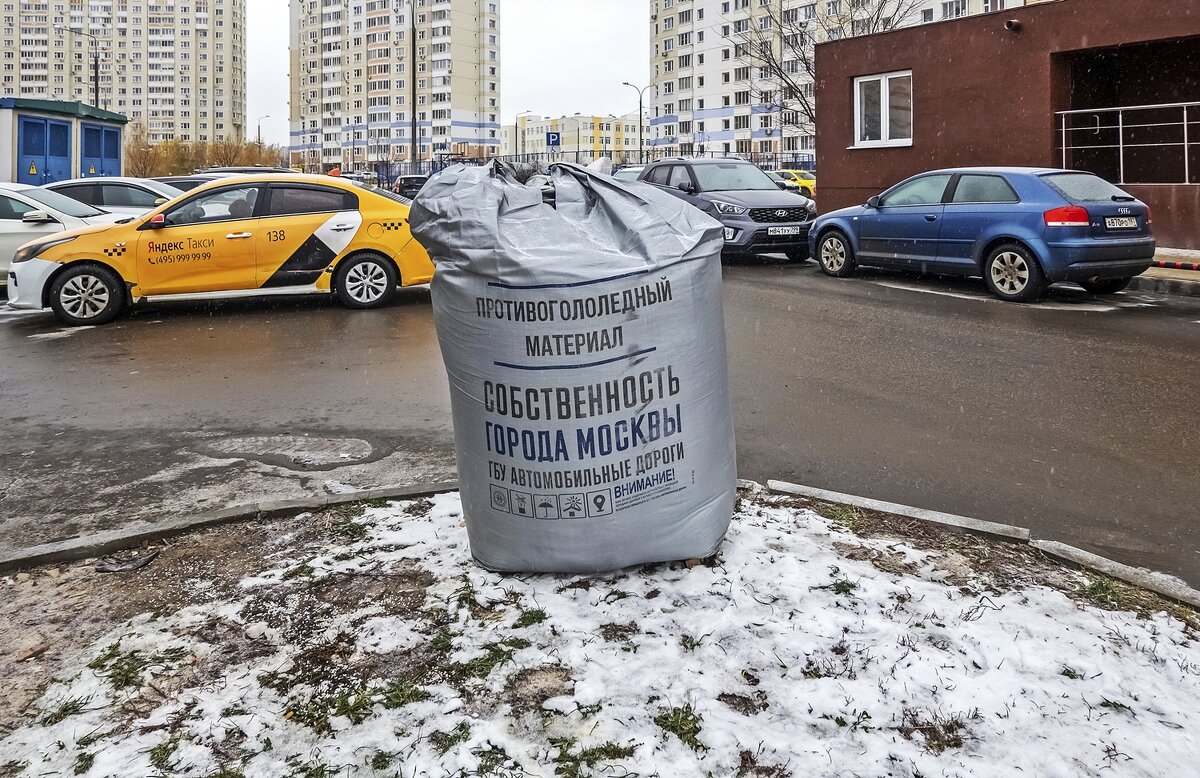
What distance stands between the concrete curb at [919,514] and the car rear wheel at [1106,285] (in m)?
9.48

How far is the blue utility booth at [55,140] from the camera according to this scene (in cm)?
2839

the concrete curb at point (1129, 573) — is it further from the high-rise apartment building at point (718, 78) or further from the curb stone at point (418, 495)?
the high-rise apartment building at point (718, 78)

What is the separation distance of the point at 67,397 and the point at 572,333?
5.75m

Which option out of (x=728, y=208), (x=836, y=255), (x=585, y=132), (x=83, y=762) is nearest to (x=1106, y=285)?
(x=836, y=255)

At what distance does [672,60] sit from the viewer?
11388 cm

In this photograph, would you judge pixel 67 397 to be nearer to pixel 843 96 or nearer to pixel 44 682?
pixel 44 682

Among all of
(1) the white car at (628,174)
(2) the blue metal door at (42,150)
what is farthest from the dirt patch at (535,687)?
(2) the blue metal door at (42,150)

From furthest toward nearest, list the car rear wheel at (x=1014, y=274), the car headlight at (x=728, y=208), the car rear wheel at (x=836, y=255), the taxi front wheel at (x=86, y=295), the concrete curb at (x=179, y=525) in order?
the car headlight at (x=728, y=208) → the car rear wheel at (x=836, y=255) → the car rear wheel at (x=1014, y=274) → the taxi front wheel at (x=86, y=295) → the concrete curb at (x=179, y=525)

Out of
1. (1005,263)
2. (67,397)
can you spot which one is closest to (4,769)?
(67,397)

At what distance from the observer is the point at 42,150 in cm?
2983

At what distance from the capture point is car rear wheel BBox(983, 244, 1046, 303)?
11633mm

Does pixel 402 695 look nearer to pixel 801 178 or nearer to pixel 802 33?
pixel 801 178

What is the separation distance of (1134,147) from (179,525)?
1919cm

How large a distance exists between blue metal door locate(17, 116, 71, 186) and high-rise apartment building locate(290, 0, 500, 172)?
102m
